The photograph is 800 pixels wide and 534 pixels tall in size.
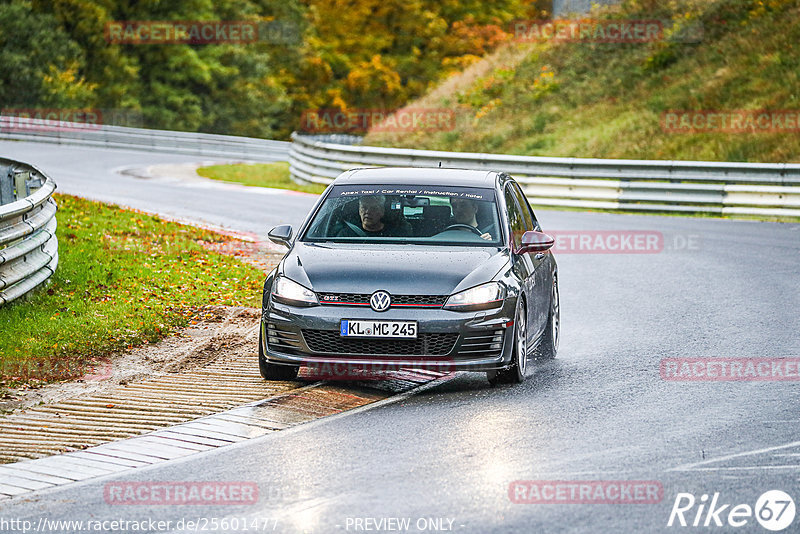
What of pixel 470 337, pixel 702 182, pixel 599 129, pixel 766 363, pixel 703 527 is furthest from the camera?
pixel 599 129

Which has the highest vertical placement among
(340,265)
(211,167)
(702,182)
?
(340,265)

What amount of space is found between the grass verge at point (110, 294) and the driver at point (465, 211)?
10.3ft

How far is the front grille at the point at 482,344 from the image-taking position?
9.02 metres

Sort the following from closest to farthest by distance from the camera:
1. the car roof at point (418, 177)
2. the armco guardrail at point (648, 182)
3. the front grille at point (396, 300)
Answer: the front grille at point (396, 300), the car roof at point (418, 177), the armco guardrail at point (648, 182)

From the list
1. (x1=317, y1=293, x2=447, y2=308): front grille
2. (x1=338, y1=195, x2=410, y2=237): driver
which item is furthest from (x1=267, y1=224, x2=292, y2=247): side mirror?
(x1=317, y1=293, x2=447, y2=308): front grille

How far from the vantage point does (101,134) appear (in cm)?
4203

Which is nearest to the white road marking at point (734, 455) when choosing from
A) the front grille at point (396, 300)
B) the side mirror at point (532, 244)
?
the front grille at point (396, 300)

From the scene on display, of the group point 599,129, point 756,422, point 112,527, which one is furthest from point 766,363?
point 599,129

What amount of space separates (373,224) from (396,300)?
4.58 feet

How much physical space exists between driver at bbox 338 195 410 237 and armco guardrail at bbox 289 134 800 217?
584 inches

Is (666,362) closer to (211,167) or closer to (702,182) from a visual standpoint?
(702,182)

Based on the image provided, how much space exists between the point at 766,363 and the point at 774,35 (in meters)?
27.8

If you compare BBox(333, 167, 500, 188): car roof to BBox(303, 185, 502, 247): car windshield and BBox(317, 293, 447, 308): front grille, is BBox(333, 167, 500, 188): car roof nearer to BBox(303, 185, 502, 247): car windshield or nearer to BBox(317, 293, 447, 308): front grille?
BBox(303, 185, 502, 247): car windshield

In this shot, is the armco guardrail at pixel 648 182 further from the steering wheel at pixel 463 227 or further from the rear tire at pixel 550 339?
the steering wheel at pixel 463 227
